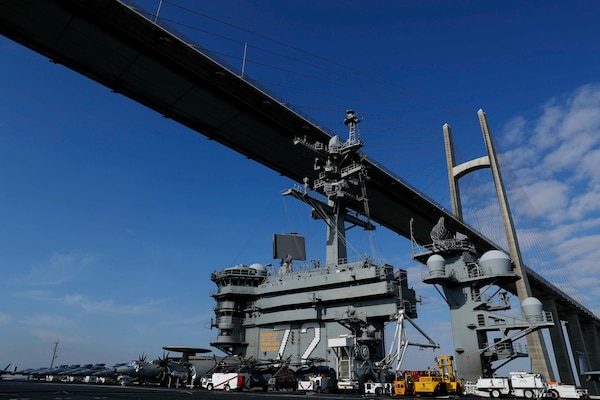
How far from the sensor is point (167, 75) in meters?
33.3

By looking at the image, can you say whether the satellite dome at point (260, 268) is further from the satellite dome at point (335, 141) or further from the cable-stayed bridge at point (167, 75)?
the satellite dome at point (335, 141)

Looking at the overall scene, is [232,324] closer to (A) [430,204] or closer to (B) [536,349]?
(A) [430,204]

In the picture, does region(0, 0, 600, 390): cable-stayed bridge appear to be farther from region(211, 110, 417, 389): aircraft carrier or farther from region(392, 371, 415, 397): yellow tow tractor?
region(392, 371, 415, 397): yellow tow tractor

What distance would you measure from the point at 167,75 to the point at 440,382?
3121 cm

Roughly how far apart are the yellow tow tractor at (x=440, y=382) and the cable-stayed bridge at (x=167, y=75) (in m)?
23.5

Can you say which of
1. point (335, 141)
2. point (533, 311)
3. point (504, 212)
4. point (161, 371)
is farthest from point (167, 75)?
point (504, 212)

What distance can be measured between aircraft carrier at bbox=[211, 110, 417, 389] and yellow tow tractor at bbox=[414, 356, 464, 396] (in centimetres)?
529

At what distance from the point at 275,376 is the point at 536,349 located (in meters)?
35.9

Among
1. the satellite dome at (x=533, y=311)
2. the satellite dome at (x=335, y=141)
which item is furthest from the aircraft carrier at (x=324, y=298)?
the satellite dome at (x=533, y=311)

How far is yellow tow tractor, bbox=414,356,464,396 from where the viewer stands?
25.3m

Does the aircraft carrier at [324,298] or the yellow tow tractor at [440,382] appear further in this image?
the aircraft carrier at [324,298]

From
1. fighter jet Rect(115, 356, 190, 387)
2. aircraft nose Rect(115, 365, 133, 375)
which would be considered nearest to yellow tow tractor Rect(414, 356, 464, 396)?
fighter jet Rect(115, 356, 190, 387)

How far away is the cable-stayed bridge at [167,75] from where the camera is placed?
2827 cm

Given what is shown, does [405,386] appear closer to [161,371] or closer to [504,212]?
[161,371]
